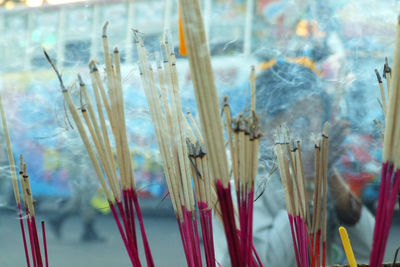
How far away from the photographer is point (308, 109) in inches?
46.4

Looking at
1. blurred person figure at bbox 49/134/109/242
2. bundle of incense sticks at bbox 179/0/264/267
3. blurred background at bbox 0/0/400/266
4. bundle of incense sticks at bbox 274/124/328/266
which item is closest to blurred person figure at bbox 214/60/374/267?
blurred background at bbox 0/0/400/266

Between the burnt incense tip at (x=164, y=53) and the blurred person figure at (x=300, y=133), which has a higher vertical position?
the burnt incense tip at (x=164, y=53)

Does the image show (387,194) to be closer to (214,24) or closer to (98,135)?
(98,135)

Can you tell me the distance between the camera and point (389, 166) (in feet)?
1.05

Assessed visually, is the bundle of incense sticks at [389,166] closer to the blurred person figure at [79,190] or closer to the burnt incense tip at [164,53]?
the burnt incense tip at [164,53]

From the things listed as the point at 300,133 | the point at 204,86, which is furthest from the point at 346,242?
the point at 300,133

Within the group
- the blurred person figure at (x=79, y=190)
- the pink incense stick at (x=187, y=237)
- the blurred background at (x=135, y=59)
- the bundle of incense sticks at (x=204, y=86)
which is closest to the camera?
the bundle of incense sticks at (x=204, y=86)

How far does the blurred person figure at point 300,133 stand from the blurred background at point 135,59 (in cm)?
3

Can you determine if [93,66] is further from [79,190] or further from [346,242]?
[79,190]

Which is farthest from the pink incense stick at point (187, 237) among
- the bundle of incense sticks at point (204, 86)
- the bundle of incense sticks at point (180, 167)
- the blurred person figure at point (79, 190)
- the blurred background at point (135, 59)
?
the blurred person figure at point (79, 190)

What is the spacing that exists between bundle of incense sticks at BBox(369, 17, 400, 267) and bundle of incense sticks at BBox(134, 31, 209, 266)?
0.17 metres

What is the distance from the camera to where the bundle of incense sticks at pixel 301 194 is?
0.50 m

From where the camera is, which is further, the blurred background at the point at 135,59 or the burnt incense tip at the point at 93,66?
the blurred background at the point at 135,59

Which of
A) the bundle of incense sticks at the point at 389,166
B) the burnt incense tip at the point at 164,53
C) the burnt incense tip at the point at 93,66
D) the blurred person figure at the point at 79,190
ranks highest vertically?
the burnt incense tip at the point at 164,53
